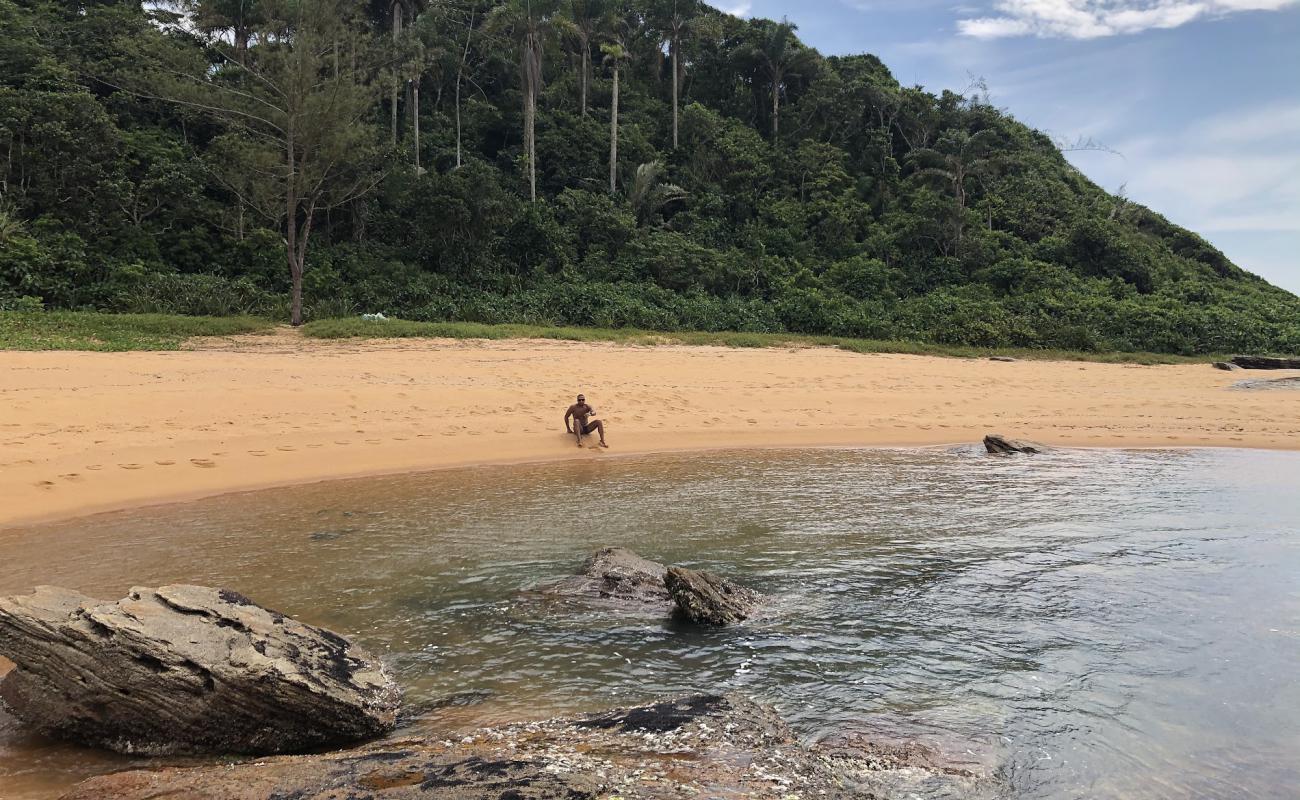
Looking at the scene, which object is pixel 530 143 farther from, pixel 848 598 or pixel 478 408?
pixel 848 598

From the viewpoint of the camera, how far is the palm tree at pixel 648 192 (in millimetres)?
39000

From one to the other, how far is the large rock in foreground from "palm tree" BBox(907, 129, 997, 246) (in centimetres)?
4081

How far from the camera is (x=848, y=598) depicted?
618cm

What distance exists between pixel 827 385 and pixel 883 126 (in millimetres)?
37034

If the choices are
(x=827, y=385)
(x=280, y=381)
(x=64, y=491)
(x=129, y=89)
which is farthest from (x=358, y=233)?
(x=64, y=491)

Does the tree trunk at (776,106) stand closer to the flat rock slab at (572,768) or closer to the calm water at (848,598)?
the calm water at (848,598)

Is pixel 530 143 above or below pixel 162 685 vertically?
above

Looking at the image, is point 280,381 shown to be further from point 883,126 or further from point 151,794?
point 883,126

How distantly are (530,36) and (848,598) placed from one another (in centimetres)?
3763

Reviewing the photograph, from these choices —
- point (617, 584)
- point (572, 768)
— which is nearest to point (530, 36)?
point (617, 584)

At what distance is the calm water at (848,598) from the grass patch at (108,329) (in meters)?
9.93

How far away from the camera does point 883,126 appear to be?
4869 centimetres

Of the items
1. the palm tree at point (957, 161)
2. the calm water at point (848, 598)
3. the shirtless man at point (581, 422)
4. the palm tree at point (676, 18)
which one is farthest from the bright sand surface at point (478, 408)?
the palm tree at point (676, 18)

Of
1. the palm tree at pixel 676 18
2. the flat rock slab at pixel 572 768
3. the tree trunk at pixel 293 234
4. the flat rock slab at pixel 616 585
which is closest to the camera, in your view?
the flat rock slab at pixel 572 768
